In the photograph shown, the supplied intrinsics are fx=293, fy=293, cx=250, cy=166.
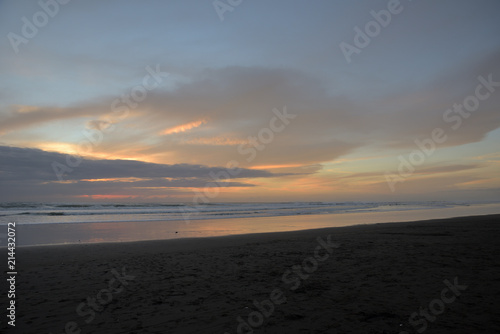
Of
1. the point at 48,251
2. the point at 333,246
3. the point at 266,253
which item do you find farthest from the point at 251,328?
the point at 48,251

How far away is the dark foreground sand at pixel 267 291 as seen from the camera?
5.13 meters

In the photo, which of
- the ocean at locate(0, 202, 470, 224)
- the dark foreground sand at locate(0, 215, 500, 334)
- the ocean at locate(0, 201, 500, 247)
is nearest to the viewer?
the dark foreground sand at locate(0, 215, 500, 334)

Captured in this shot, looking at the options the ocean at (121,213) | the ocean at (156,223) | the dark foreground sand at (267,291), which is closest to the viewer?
the dark foreground sand at (267,291)

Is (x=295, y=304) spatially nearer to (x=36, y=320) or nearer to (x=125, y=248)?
(x=36, y=320)

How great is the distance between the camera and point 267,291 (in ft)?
22.4

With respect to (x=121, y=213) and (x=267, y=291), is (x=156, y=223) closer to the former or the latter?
(x=121, y=213)

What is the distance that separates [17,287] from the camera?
746 cm

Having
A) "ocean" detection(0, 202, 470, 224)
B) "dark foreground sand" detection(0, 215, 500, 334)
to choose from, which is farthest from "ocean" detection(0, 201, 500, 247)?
"dark foreground sand" detection(0, 215, 500, 334)

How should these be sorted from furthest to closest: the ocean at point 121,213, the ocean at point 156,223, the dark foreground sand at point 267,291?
the ocean at point 121,213
the ocean at point 156,223
the dark foreground sand at point 267,291

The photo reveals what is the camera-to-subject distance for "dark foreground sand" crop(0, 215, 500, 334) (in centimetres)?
513

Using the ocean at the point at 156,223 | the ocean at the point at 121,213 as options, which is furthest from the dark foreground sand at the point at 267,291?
the ocean at the point at 121,213

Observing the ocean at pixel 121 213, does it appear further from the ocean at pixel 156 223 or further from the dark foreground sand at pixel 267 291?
the dark foreground sand at pixel 267 291

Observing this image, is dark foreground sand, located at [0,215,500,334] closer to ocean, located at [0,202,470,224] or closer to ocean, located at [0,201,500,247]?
ocean, located at [0,201,500,247]

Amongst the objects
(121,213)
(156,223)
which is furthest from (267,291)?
(121,213)
